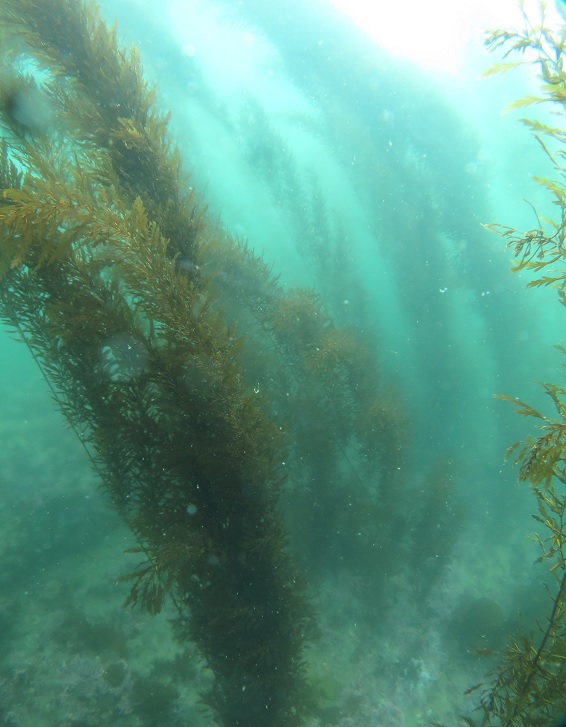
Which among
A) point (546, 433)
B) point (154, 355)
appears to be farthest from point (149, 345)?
point (546, 433)

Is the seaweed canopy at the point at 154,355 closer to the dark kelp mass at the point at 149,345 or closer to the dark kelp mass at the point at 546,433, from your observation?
the dark kelp mass at the point at 149,345

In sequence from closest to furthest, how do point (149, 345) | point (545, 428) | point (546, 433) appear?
point (545, 428), point (546, 433), point (149, 345)

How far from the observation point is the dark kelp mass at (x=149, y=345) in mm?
2732

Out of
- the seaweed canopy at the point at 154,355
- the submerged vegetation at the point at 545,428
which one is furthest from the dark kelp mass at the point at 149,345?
the submerged vegetation at the point at 545,428

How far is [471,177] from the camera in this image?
1162 centimetres

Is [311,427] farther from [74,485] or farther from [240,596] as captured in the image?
[74,485]

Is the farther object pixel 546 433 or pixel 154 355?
pixel 154 355

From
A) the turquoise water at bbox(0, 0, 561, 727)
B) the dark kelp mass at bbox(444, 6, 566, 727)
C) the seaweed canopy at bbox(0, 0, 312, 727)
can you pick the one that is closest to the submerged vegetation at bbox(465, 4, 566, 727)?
the dark kelp mass at bbox(444, 6, 566, 727)

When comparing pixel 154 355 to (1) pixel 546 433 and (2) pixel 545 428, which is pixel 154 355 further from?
(1) pixel 546 433

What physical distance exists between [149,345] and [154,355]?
0.29 ft

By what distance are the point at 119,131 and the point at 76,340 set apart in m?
1.83

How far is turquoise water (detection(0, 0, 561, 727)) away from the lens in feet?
20.6

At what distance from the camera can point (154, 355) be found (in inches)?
120

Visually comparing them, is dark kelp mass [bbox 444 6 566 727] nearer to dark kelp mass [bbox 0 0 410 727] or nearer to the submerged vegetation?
the submerged vegetation
